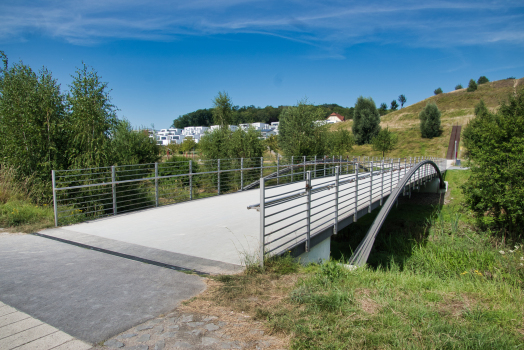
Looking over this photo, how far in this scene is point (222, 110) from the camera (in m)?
26.1

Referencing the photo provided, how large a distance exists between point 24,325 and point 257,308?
2236 mm

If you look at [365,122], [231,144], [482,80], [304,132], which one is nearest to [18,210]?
[231,144]

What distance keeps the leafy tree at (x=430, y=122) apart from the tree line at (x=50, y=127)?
61.2 meters

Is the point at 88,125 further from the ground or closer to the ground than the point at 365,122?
closer to the ground

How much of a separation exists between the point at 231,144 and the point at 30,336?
20255 mm

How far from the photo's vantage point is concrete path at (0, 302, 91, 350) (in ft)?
9.46

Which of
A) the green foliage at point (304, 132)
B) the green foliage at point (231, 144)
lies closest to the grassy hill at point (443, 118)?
the green foliage at point (304, 132)

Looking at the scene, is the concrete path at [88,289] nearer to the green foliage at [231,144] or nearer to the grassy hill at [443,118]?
the green foliage at [231,144]

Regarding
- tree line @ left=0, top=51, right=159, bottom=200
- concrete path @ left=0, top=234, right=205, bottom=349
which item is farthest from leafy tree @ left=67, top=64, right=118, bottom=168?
concrete path @ left=0, top=234, right=205, bottom=349

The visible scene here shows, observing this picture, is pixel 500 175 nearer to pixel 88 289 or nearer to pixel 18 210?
pixel 88 289

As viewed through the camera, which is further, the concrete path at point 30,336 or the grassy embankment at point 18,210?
the grassy embankment at point 18,210

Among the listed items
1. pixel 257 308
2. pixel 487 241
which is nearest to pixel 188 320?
pixel 257 308

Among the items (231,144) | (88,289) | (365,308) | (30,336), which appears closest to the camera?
(30,336)

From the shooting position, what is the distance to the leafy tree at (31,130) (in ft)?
31.2
